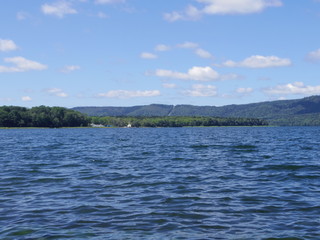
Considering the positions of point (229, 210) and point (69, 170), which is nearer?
point (229, 210)

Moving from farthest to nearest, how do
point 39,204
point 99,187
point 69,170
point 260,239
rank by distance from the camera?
point 69,170, point 99,187, point 39,204, point 260,239

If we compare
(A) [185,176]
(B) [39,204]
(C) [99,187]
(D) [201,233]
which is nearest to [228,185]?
(A) [185,176]

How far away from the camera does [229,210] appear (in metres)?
16.9

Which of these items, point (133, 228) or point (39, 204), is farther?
point (39, 204)

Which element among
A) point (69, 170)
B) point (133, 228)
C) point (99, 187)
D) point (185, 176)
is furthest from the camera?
point (69, 170)

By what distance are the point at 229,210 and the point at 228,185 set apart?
6651mm

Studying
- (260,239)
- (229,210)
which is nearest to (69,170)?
(229,210)

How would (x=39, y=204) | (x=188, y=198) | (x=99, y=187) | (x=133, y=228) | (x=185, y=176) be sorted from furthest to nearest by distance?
(x=185, y=176), (x=99, y=187), (x=188, y=198), (x=39, y=204), (x=133, y=228)

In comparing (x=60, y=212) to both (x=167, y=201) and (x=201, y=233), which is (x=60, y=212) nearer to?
(x=167, y=201)

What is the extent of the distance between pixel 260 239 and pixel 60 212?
943 centimetres

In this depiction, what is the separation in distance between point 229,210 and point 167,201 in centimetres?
362

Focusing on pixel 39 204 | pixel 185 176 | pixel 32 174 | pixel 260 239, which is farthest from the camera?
pixel 32 174

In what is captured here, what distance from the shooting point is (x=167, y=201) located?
18938mm

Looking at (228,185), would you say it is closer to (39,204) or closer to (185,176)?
(185,176)
